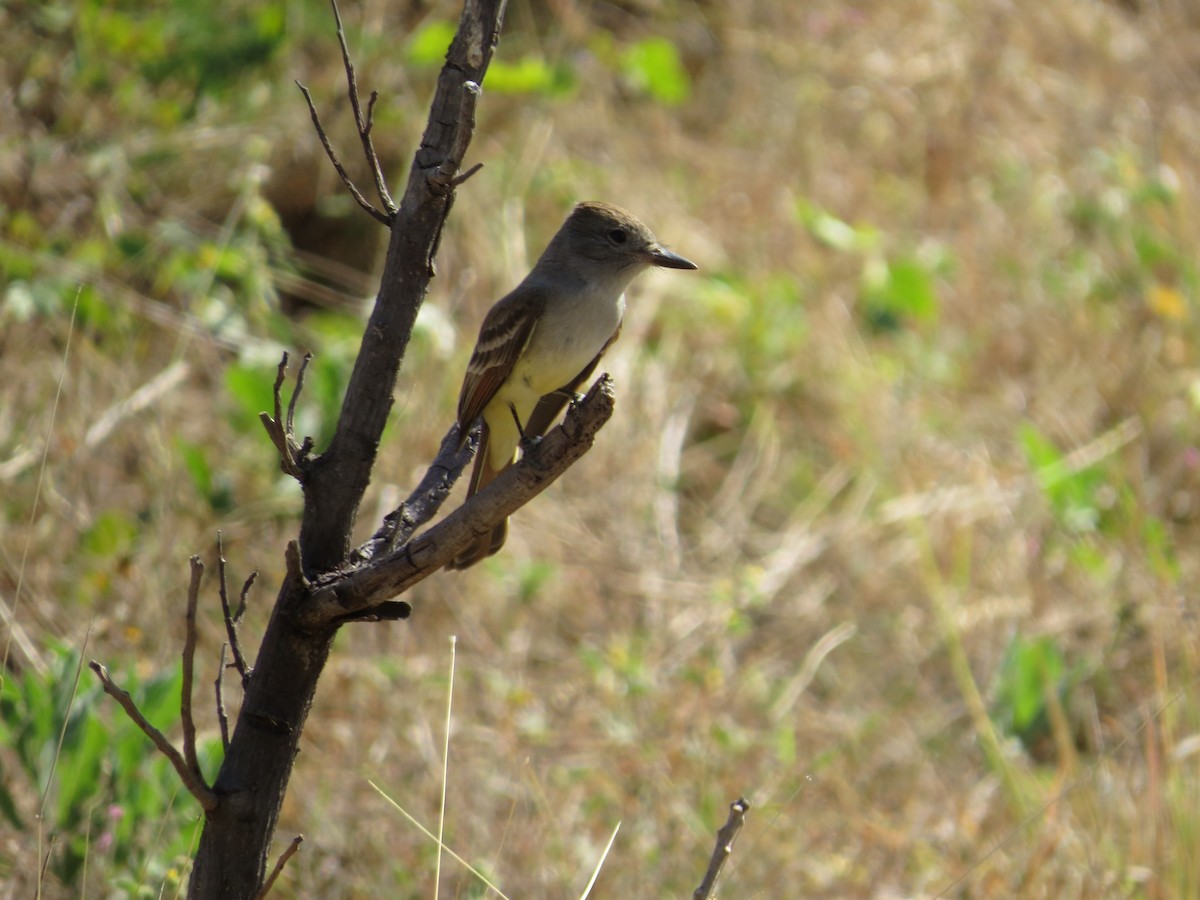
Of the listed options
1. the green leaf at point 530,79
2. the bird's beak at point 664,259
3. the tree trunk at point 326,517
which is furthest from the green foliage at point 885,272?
the tree trunk at point 326,517

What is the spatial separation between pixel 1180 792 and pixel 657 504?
2445 millimetres

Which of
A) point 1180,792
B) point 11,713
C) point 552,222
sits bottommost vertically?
point 1180,792

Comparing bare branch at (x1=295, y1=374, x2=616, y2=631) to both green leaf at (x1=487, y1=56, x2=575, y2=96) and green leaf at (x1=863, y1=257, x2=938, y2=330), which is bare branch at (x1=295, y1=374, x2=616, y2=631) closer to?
green leaf at (x1=487, y1=56, x2=575, y2=96)

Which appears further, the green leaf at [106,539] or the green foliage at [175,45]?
the green foliage at [175,45]

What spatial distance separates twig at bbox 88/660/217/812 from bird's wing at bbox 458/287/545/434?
1226 millimetres

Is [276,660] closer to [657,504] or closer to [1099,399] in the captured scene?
[657,504]

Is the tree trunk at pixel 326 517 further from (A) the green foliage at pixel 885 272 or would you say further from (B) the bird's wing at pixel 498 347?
(A) the green foliage at pixel 885 272

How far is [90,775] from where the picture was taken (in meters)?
2.75

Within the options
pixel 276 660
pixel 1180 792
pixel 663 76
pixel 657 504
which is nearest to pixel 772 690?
pixel 657 504

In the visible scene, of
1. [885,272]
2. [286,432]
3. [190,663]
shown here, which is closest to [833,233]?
[885,272]

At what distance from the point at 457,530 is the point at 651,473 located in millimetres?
3475

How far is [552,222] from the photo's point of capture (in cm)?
618

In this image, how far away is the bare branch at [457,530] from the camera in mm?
1814

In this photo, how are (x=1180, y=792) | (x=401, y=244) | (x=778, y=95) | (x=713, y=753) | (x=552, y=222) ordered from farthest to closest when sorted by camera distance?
1. (x=778, y=95)
2. (x=552, y=222)
3. (x=713, y=753)
4. (x=1180, y=792)
5. (x=401, y=244)
